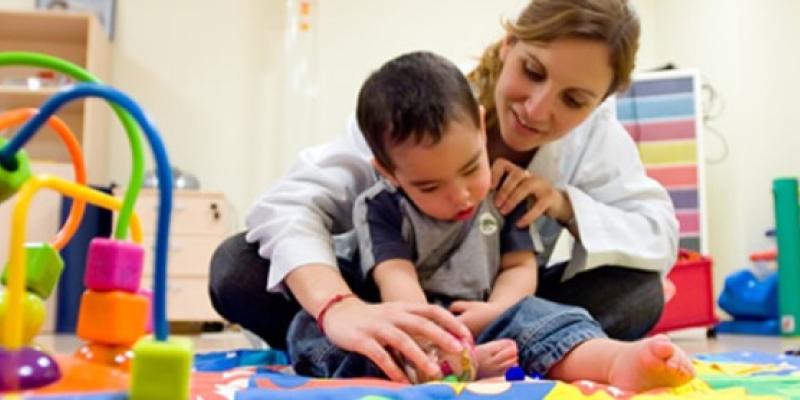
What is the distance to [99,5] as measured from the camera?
321cm

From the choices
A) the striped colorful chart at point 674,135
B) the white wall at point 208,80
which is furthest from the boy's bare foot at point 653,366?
the white wall at point 208,80

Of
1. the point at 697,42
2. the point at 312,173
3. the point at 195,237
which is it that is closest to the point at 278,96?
the point at 195,237

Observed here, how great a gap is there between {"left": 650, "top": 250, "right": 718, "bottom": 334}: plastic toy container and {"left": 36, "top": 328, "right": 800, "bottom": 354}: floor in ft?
0.18

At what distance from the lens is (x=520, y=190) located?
955 millimetres

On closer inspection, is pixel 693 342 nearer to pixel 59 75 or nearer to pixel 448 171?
pixel 448 171

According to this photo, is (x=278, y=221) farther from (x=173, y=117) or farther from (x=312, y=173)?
(x=173, y=117)

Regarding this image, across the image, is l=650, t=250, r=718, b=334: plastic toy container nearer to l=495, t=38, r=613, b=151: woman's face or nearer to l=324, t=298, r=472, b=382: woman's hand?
l=495, t=38, r=613, b=151: woman's face

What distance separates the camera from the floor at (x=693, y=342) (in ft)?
6.22

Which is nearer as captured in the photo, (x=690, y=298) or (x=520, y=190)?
(x=520, y=190)

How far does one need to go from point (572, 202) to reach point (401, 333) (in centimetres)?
39

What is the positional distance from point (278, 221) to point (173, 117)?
2.43 metres

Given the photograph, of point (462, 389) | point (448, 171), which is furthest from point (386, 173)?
point (462, 389)

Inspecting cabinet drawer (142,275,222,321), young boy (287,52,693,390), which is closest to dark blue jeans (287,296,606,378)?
young boy (287,52,693,390)

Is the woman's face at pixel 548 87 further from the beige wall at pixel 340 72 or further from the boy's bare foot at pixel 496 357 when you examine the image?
the beige wall at pixel 340 72
